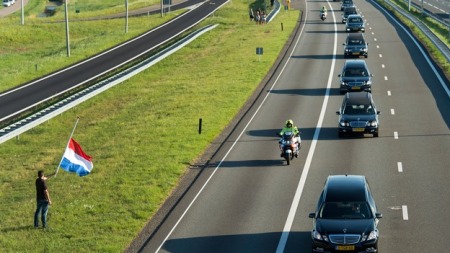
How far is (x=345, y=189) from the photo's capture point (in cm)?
2850

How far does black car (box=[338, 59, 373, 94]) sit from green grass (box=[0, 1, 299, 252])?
591 cm

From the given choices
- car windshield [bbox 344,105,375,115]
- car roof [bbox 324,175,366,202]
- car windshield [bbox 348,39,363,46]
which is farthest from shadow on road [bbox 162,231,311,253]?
car windshield [bbox 348,39,363,46]

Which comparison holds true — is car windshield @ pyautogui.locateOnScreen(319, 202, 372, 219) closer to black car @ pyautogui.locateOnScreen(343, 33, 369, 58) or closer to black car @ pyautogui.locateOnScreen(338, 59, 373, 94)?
black car @ pyautogui.locateOnScreen(338, 59, 373, 94)

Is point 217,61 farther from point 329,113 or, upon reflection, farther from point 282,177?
point 282,177

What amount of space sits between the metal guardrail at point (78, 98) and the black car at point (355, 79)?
15868 mm

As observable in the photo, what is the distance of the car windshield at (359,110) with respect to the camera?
46.7 meters

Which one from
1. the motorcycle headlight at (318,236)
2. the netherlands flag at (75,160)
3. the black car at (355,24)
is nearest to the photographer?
the motorcycle headlight at (318,236)

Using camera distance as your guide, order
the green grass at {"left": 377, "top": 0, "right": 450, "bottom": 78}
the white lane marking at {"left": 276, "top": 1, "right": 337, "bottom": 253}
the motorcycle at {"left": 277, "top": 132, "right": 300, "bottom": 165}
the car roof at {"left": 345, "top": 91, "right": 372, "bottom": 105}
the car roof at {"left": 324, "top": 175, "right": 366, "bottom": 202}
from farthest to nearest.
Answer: the green grass at {"left": 377, "top": 0, "right": 450, "bottom": 78}, the car roof at {"left": 345, "top": 91, "right": 372, "bottom": 105}, the motorcycle at {"left": 277, "top": 132, "right": 300, "bottom": 165}, the white lane marking at {"left": 276, "top": 1, "right": 337, "bottom": 253}, the car roof at {"left": 324, "top": 175, "right": 366, "bottom": 202}

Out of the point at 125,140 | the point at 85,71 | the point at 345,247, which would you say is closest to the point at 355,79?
the point at 125,140

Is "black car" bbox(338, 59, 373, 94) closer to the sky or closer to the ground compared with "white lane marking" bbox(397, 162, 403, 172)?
closer to the ground

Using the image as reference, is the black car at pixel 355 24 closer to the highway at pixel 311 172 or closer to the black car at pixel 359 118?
the highway at pixel 311 172

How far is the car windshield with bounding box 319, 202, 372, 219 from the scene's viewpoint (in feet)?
90.2

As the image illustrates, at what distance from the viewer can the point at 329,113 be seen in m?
54.0

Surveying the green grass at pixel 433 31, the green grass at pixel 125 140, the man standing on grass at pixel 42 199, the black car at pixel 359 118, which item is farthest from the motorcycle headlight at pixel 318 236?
the green grass at pixel 433 31
